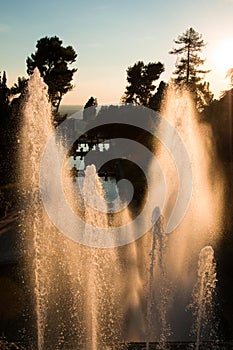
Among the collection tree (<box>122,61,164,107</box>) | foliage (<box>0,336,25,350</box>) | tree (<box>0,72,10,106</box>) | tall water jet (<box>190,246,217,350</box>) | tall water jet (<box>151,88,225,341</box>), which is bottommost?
foliage (<box>0,336,25,350</box>)

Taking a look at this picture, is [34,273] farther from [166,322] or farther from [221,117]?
[221,117]

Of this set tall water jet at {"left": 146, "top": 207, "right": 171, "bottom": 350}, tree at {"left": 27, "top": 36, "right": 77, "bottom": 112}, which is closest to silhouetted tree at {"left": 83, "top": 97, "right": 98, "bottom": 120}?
tree at {"left": 27, "top": 36, "right": 77, "bottom": 112}

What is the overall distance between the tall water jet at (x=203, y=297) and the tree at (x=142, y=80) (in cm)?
2863

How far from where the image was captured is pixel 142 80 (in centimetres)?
A: 3866

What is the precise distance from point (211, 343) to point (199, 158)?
11.0m

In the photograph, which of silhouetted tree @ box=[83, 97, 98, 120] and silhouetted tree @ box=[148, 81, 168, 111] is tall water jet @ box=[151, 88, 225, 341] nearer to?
silhouetted tree @ box=[148, 81, 168, 111]

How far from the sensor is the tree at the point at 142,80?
3819 centimetres

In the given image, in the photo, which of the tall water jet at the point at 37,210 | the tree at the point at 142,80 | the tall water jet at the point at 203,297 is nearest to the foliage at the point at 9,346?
the tall water jet at the point at 37,210

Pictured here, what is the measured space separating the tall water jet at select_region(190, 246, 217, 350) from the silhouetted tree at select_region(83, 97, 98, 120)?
1201 inches

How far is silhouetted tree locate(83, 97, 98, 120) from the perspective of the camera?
40.0 metres

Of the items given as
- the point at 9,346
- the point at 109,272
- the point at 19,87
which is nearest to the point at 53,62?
the point at 19,87

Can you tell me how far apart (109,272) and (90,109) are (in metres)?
30.2

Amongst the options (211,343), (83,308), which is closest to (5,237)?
(83,308)

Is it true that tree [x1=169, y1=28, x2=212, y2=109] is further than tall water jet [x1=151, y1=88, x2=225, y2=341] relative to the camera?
Yes
